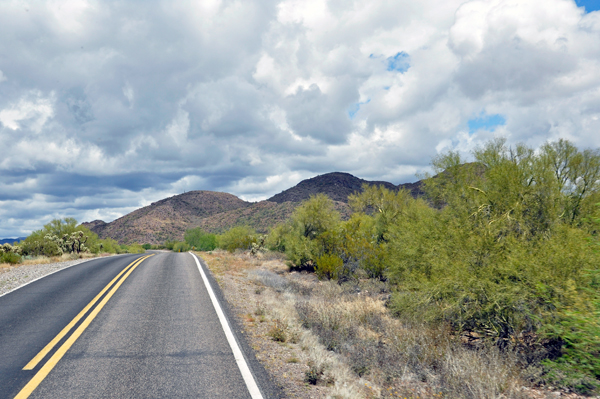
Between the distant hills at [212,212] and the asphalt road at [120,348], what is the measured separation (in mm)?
68196

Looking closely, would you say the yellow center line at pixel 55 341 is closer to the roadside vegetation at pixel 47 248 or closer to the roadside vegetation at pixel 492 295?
the roadside vegetation at pixel 492 295

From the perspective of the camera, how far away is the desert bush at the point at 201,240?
7106 cm

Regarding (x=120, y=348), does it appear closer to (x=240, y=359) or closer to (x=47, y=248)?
→ (x=240, y=359)

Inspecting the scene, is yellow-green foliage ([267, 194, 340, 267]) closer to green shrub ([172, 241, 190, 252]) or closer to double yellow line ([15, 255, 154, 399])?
double yellow line ([15, 255, 154, 399])

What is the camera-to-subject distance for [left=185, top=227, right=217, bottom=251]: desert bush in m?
71.1

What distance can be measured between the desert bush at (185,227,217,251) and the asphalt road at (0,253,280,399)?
60.6 metres

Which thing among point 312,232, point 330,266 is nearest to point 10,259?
point 330,266

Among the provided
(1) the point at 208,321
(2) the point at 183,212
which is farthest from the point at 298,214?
(2) the point at 183,212

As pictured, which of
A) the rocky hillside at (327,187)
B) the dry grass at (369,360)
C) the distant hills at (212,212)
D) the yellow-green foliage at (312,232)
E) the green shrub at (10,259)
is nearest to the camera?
the dry grass at (369,360)

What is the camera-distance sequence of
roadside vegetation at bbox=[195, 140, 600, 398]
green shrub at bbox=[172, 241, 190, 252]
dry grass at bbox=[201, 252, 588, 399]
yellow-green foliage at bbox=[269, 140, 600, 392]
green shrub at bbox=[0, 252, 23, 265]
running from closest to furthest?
dry grass at bbox=[201, 252, 588, 399] → roadside vegetation at bbox=[195, 140, 600, 398] → yellow-green foliage at bbox=[269, 140, 600, 392] → green shrub at bbox=[0, 252, 23, 265] → green shrub at bbox=[172, 241, 190, 252]

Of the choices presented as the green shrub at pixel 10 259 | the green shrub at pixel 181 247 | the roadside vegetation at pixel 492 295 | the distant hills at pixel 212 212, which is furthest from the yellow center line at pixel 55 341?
the distant hills at pixel 212 212

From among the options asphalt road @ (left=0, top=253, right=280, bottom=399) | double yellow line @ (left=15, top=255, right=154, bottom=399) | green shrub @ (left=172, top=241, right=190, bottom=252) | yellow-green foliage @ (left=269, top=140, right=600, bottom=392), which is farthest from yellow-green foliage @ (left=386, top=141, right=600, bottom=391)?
green shrub @ (left=172, top=241, right=190, bottom=252)

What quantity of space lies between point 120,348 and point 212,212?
12715 centimetres

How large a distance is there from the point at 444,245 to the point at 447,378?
6022mm
